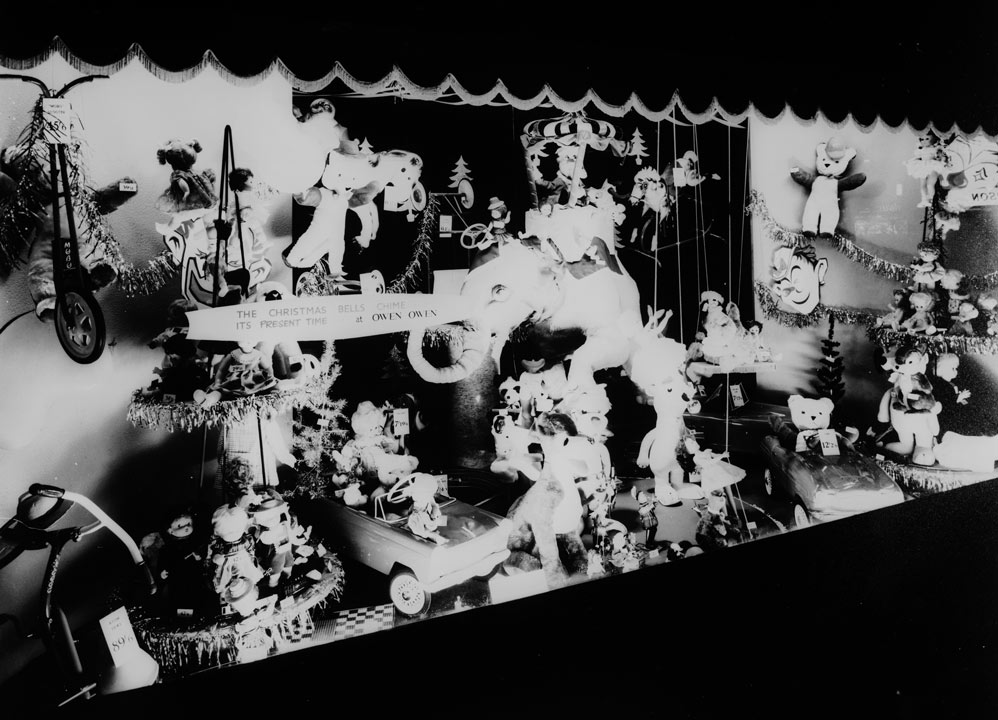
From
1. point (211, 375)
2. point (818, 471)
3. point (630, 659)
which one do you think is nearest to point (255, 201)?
point (211, 375)

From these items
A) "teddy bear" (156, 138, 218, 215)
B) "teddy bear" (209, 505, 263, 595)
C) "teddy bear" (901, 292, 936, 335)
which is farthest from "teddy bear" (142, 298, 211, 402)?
"teddy bear" (901, 292, 936, 335)

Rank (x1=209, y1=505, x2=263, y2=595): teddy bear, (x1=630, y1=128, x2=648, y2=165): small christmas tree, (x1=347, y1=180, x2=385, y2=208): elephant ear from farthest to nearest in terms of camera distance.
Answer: (x1=630, y1=128, x2=648, y2=165): small christmas tree → (x1=347, y1=180, x2=385, y2=208): elephant ear → (x1=209, y1=505, x2=263, y2=595): teddy bear

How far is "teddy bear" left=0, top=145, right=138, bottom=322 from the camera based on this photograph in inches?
67.2

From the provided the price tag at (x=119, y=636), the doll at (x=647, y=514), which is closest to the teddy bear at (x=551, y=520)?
the doll at (x=647, y=514)

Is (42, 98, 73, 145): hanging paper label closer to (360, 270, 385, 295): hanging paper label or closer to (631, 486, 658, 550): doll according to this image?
(360, 270, 385, 295): hanging paper label

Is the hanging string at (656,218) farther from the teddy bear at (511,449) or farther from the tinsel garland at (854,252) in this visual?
the teddy bear at (511,449)

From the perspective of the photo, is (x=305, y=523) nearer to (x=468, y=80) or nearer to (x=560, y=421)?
(x=560, y=421)

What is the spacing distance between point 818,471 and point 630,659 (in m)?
1.32

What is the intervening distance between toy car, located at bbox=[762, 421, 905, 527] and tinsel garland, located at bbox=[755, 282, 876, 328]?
48cm

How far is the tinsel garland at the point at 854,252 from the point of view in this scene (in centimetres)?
274

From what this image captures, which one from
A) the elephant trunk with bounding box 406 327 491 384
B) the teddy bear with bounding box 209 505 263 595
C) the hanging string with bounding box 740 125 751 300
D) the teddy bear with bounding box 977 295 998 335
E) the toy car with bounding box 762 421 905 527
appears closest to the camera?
the teddy bear with bounding box 209 505 263 595

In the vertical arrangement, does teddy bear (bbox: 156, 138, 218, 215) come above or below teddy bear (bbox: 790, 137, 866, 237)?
above

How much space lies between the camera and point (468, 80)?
2.16 metres

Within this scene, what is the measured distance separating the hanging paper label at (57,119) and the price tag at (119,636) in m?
1.34
